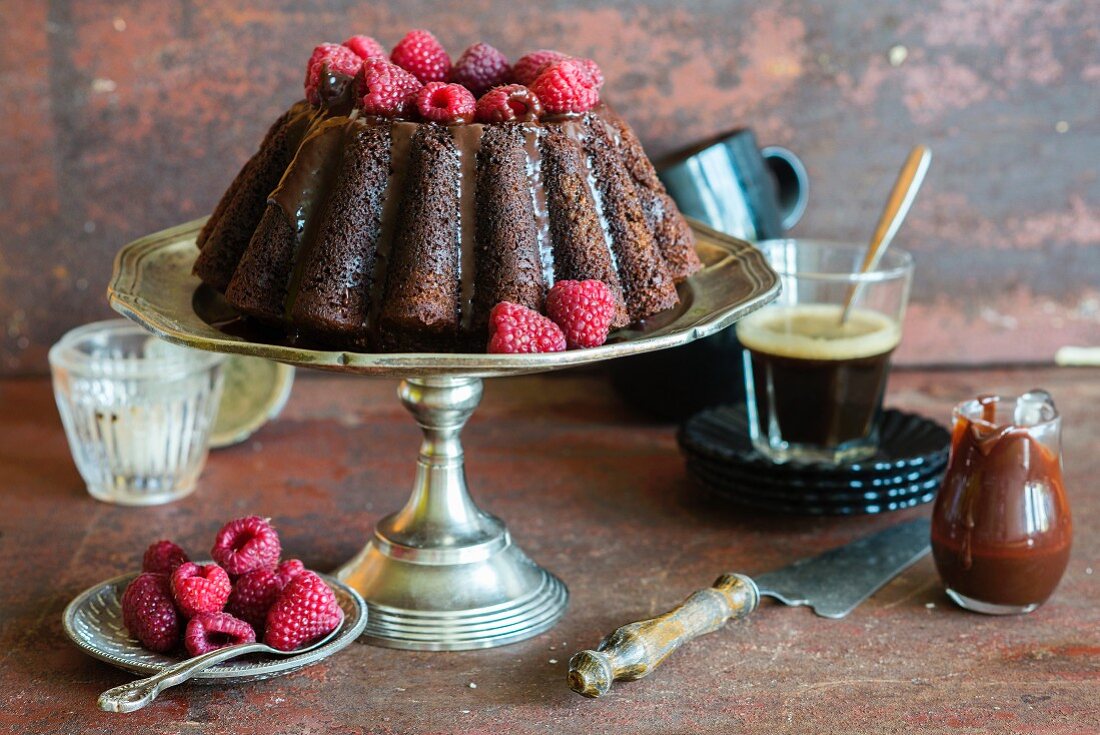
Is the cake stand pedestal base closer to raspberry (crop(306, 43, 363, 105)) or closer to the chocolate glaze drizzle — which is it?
the chocolate glaze drizzle

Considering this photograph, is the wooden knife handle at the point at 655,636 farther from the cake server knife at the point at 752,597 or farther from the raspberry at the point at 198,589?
the raspberry at the point at 198,589

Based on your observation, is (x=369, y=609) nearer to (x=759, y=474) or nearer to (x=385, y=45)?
(x=759, y=474)

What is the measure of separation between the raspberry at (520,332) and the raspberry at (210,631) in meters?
0.33

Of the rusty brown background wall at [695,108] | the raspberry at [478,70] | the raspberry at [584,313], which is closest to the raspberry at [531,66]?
the raspberry at [478,70]

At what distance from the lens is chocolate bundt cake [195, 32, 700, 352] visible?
119cm

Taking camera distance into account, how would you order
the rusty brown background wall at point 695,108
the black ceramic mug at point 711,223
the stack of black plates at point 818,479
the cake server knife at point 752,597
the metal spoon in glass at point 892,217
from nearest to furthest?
the cake server knife at point 752,597, the stack of black plates at point 818,479, the metal spoon in glass at point 892,217, the black ceramic mug at point 711,223, the rusty brown background wall at point 695,108

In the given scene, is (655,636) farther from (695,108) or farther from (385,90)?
(695,108)

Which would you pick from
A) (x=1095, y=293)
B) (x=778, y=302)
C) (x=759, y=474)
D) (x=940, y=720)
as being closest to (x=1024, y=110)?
(x=1095, y=293)

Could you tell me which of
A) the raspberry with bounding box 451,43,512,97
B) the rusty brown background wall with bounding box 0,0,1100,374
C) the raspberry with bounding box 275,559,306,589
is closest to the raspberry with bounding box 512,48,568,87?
→ the raspberry with bounding box 451,43,512,97

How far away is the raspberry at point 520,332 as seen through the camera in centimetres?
109

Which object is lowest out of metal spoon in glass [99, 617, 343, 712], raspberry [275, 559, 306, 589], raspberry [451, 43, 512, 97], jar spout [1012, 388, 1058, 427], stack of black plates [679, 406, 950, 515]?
stack of black plates [679, 406, 950, 515]

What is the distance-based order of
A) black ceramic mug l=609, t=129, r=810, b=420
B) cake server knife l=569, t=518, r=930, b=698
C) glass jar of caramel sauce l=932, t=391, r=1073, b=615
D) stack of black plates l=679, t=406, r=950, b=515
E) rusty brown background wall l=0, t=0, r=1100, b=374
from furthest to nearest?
rusty brown background wall l=0, t=0, r=1100, b=374 → black ceramic mug l=609, t=129, r=810, b=420 → stack of black plates l=679, t=406, r=950, b=515 → glass jar of caramel sauce l=932, t=391, r=1073, b=615 → cake server knife l=569, t=518, r=930, b=698

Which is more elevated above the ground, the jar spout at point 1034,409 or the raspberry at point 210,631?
the jar spout at point 1034,409

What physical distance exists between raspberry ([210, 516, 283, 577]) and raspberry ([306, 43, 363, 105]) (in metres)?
0.42
